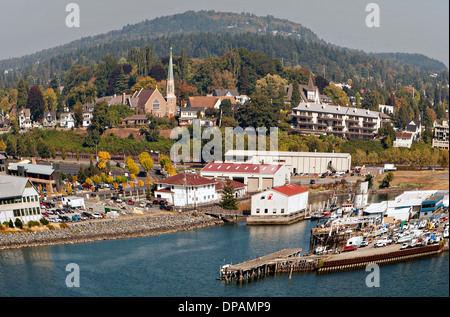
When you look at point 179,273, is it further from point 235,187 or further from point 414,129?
point 414,129

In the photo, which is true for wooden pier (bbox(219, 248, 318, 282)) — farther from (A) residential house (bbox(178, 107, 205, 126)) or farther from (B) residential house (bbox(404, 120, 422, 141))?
(B) residential house (bbox(404, 120, 422, 141))

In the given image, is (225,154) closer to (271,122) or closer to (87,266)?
(271,122)

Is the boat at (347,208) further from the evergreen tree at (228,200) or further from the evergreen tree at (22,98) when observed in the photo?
the evergreen tree at (22,98)

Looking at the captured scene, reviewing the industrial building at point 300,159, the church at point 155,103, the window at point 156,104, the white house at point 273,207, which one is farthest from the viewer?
the window at point 156,104

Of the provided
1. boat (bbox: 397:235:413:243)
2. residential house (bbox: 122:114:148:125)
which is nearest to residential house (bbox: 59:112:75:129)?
residential house (bbox: 122:114:148:125)

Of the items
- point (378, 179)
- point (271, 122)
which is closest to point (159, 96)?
point (271, 122)

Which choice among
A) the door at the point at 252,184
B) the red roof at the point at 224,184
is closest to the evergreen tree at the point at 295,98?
the door at the point at 252,184

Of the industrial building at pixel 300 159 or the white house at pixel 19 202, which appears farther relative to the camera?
the industrial building at pixel 300 159
